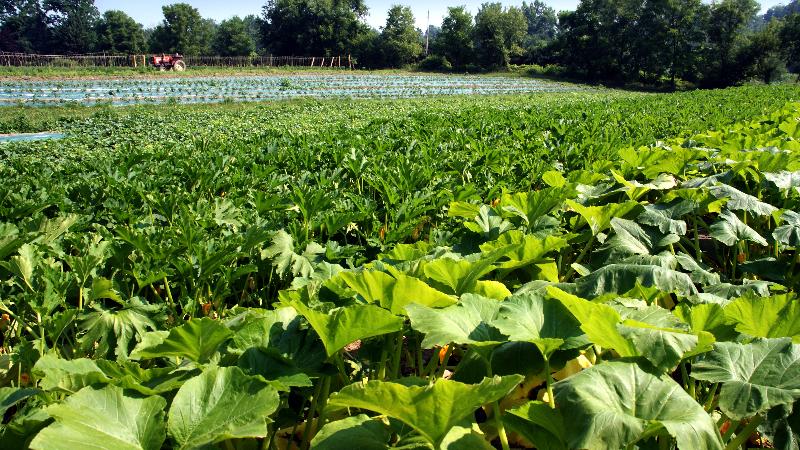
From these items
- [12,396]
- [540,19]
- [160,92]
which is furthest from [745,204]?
[540,19]

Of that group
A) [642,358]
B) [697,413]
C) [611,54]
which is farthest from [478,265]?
[611,54]

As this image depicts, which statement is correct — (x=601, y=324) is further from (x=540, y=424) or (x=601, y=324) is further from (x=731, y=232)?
(x=731, y=232)

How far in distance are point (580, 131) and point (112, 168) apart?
21.2 feet

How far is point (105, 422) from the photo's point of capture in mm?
1143

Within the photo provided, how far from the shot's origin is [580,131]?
859 centimetres

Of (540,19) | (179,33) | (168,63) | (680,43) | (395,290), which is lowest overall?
(395,290)

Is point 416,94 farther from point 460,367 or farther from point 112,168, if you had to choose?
point 460,367

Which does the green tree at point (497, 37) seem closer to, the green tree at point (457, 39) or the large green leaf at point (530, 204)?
the green tree at point (457, 39)

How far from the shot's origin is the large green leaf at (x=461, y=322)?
1.39 metres

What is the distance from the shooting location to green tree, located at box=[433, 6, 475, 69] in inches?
2520

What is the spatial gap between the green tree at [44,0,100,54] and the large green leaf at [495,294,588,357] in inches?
3496

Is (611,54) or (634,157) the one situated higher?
(611,54)

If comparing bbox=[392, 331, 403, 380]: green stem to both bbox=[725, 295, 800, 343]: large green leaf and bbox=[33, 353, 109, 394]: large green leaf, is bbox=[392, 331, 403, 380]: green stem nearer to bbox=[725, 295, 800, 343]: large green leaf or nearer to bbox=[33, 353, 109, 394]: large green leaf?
bbox=[33, 353, 109, 394]: large green leaf

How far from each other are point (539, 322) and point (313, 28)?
7111 cm
